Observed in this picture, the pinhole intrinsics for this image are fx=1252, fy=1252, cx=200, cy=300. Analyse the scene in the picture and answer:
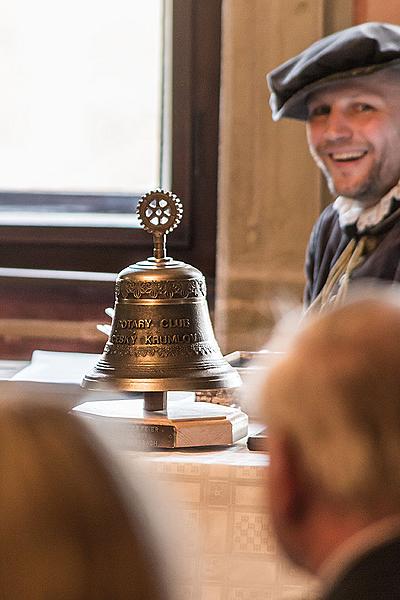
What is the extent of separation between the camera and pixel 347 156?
9.12 feet

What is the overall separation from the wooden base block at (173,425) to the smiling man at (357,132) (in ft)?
1.28

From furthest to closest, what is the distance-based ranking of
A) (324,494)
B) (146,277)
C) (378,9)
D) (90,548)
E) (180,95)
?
(180,95)
(378,9)
(146,277)
(324,494)
(90,548)

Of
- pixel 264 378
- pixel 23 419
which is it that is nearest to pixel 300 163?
pixel 264 378

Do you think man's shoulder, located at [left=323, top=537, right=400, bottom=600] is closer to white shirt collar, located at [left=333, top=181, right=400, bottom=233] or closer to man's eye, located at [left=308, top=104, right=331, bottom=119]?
white shirt collar, located at [left=333, top=181, right=400, bottom=233]

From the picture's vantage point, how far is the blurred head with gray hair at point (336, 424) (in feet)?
2.79

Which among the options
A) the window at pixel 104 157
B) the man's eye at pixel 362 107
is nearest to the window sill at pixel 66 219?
the window at pixel 104 157

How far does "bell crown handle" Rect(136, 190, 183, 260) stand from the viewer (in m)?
2.48

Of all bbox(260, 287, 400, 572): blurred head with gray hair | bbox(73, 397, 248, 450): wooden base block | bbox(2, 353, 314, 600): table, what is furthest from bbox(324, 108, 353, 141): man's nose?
bbox(260, 287, 400, 572): blurred head with gray hair

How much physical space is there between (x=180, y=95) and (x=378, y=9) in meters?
0.64

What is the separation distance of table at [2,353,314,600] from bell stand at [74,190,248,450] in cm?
7

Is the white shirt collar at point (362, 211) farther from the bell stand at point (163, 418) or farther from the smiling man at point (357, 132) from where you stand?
the bell stand at point (163, 418)

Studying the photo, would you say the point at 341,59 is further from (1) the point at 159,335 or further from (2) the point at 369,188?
(1) the point at 159,335

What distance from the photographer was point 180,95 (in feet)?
12.1

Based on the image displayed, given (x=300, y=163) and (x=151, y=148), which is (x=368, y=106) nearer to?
(x=300, y=163)
